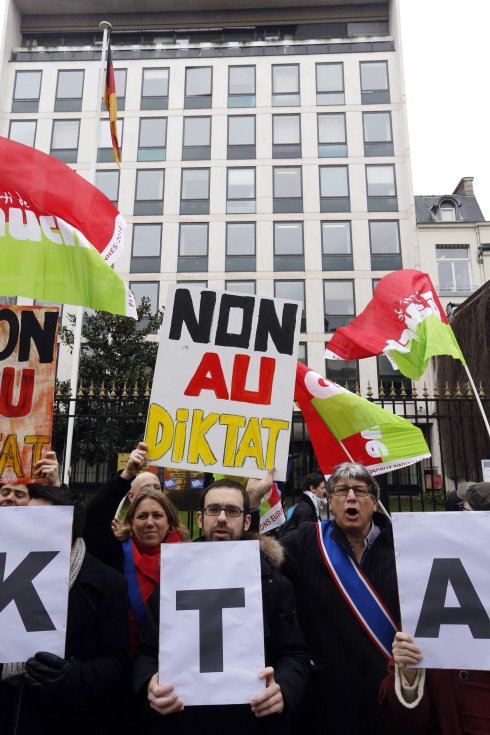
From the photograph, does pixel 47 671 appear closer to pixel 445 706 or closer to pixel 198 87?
pixel 445 706

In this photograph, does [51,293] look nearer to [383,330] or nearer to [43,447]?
[43,447]

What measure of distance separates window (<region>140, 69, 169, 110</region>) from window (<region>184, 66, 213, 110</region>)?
1.15 m

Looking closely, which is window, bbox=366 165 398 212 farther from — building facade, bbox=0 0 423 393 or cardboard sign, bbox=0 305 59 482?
cardboard sign, bbox=0 305 59 482

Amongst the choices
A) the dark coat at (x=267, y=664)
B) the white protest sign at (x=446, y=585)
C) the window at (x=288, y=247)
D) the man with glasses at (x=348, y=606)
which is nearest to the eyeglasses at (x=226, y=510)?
the dark coat at (x=267, y=664)

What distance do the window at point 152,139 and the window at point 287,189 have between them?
5.93 meters

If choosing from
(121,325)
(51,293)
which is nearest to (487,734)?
(51,293)

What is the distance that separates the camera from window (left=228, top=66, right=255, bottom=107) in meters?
29.2

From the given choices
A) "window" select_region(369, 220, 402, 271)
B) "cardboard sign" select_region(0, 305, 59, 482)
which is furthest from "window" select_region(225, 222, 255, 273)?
"cardboard sign" select_region(0, 305, 59, 482)

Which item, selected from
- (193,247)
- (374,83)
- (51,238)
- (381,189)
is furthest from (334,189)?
(51,238)

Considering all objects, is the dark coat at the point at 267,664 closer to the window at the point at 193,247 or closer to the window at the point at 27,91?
the window at the point at 193,247

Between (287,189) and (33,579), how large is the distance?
27.7 m

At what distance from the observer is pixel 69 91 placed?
96.0ft

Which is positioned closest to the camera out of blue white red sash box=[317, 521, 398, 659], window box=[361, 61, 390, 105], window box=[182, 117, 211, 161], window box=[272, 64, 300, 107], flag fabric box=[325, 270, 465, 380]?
blue white red sash box=[317, 521, 398, 659]

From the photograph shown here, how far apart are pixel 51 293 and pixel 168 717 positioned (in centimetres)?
346
